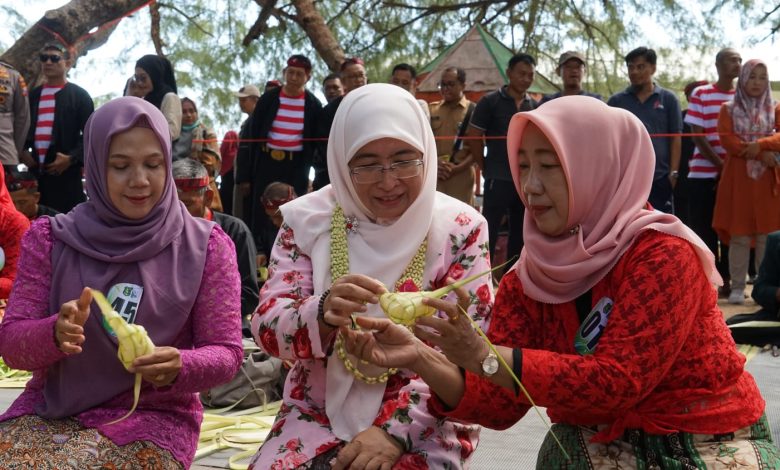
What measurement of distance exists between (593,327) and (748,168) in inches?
229

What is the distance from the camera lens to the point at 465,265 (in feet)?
8.45

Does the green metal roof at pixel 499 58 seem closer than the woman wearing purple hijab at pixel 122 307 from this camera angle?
No

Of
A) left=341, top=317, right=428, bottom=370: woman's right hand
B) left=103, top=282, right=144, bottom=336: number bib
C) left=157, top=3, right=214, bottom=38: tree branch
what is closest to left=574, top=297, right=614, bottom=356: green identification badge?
left=341, top=317, right=428, bottom=370: woman's right hand

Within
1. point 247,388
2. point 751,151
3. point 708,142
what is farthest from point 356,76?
point 247,388

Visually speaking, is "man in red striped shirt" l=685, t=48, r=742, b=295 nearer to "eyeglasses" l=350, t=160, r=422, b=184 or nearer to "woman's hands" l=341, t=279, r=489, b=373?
"eyeglasses" l=350, t=160, r=422, b=184

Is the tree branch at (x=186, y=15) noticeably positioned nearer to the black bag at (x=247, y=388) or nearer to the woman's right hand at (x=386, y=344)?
the black bag at (x=247, y=388)

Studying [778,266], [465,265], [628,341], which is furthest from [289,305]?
[778,266]

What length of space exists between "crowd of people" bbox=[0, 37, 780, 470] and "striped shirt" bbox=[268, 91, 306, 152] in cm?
478

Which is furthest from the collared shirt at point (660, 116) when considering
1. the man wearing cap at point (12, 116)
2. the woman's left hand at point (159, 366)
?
the woman's left hand at point (159, 366)

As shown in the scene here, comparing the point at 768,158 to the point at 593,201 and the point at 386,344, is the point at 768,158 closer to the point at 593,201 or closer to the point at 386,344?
the point at 593,201

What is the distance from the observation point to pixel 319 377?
8.39ft

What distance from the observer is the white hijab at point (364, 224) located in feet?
8.07

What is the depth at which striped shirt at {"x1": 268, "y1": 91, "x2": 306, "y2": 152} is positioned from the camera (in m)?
7.48

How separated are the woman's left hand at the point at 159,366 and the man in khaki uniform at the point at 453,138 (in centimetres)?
582
